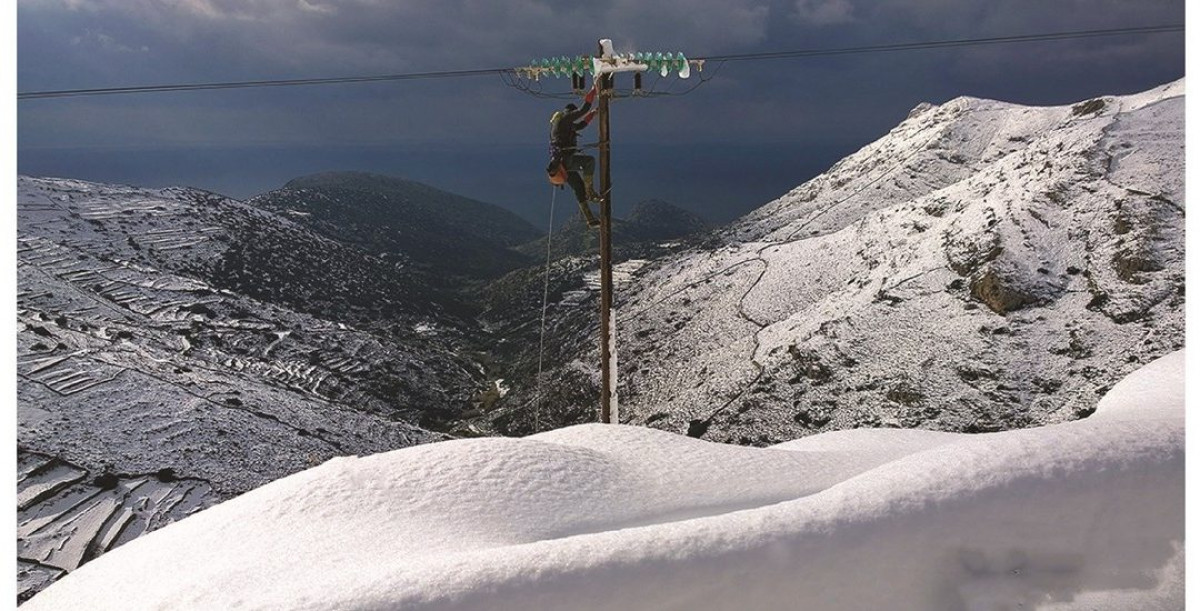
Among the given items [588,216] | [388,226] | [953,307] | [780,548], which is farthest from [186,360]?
[388,226]

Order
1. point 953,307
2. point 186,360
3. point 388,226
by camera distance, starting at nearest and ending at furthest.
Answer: point 953,307
point 186,360
point 388,226

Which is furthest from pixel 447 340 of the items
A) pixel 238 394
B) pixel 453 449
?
pixel 453 449

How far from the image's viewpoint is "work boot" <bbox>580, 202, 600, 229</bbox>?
1661 centimetres

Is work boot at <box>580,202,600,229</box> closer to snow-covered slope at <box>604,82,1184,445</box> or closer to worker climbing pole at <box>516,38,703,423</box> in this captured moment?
worker climbing pole at <box>516,38,703,423</box>

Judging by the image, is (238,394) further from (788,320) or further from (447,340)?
(447,340)

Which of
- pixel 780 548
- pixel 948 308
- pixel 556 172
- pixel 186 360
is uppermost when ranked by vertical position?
pixel 556 172

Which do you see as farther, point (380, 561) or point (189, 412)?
point (189, 412)

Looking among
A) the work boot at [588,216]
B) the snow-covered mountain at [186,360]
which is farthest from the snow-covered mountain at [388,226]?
the work boot at [588,216]

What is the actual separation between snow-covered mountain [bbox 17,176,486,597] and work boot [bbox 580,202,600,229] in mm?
7757

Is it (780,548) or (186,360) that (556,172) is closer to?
(780,548)

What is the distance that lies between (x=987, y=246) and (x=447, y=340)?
45707 mm

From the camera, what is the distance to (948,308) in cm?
3219

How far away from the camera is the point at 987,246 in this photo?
33.9 m

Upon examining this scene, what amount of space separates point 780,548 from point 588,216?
12309mm
